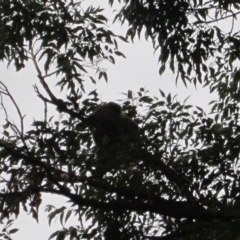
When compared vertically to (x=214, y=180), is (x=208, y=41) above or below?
above

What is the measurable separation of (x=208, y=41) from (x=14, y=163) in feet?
6.70

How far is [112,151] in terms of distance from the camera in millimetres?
4266

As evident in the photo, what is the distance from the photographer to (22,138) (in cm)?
402

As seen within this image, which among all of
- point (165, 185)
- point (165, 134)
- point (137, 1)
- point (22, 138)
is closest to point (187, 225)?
point (165, 185)

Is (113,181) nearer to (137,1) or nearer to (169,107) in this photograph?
(169,107)

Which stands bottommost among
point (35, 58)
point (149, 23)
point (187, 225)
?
point (187, 225)

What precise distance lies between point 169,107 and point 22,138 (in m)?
1.18

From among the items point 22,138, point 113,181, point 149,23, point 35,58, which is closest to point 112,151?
point 113,181

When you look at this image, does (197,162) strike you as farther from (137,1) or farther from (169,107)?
(137,1)

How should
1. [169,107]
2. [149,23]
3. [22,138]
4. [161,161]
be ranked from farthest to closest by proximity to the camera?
[149,23] → [169,107] → [161,161] → [22,138]

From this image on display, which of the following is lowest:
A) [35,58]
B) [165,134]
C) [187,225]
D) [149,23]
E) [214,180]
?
[187,225]

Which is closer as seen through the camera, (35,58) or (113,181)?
(113,181)

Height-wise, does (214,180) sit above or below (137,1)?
below

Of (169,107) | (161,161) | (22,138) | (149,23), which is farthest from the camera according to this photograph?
(149,23)
